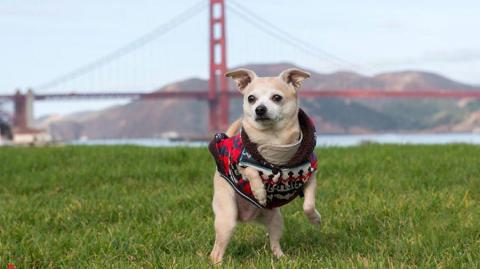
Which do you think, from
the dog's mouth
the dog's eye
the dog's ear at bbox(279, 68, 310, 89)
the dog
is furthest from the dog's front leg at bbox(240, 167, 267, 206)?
the dog's ear at bbox(279, 68, 310, 89)

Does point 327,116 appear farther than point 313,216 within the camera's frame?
Yes

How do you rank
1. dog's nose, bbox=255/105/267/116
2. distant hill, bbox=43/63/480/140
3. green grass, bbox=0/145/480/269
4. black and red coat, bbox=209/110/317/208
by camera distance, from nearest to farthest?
1. dog's nose, bbox=255/105/267/116
2. black and red coat, bbox=209/110/317/208
3. green grass, bbox=0/145/480/269
4. distant hill, bbox=43/63/480/140

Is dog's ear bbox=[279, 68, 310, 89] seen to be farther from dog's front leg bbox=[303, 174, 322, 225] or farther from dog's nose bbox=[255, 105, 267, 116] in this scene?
dog's front leg bbox=[303, 174, 322, 225]

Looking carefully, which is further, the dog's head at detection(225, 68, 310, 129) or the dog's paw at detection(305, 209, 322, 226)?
the dog's paw at detection(305, 209, 322, 226)

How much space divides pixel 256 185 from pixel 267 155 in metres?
0.21

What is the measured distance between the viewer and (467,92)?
55562mm

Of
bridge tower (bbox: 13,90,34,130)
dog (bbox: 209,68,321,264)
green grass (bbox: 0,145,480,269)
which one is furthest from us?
bridge tower (bbox: 13,90,34,130)

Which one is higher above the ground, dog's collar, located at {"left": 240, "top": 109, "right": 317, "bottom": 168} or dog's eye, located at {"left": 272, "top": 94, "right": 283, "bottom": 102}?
dog's eye, located at {"left": 272, "top": 94, "right": 283, "bottom": 102}

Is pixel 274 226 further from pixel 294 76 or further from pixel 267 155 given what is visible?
pixel 294 76

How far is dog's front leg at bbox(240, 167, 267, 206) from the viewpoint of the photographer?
4078 mm

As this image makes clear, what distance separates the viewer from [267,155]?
13.5ft

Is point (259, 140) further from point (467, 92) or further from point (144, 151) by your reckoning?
point (467, 92)

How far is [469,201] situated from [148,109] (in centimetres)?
18189

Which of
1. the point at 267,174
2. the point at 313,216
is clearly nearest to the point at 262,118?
the point at 267,174
